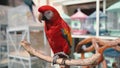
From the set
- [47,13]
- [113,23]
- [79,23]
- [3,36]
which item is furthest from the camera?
[3,36]

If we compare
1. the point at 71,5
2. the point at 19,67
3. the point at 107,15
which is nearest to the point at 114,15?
the point at 107,15

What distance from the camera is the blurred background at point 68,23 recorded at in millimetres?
996

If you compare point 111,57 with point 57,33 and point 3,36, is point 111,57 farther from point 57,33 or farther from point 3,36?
point 3,36

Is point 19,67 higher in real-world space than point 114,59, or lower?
lower

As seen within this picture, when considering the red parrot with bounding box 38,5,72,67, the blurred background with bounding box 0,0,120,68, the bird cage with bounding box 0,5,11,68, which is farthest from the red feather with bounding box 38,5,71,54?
the bird cage with bounding box 0,5,11,68

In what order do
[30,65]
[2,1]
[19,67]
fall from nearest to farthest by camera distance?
[30,65], [19,67], [2,1]

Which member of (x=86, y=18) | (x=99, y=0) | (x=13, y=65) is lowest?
(x=13, y=65)

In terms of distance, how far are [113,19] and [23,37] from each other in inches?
30.2

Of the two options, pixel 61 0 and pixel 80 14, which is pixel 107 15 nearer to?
pixel 80 14

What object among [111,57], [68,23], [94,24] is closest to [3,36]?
[68,23]

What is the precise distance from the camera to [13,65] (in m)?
1.60

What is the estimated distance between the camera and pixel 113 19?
1.00 m

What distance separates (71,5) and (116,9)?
0.43 meters

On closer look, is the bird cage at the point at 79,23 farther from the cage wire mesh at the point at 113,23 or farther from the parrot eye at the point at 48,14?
the parrot eye at the point at 48,14
